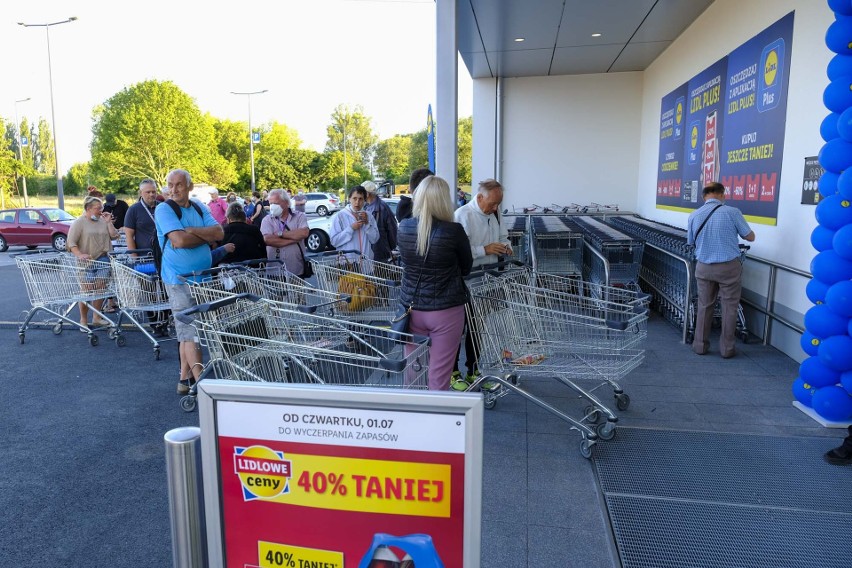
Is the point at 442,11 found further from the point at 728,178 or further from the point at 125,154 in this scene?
the point at 125,154

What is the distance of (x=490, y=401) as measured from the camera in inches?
187

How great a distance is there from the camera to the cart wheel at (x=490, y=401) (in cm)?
474

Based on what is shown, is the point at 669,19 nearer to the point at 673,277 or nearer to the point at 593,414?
the point at 673,277

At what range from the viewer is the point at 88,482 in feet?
12.2

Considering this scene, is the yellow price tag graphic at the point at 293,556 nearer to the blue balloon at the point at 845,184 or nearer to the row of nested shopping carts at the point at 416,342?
the row of nested shopping carts at the point at 416,342

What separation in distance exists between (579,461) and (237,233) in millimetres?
4111

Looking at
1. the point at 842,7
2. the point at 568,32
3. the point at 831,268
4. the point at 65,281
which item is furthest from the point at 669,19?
the point at 65,281

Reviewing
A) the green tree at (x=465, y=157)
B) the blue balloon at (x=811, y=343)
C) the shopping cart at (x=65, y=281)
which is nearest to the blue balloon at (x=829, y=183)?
the blue balloon at (x=811, y=343)

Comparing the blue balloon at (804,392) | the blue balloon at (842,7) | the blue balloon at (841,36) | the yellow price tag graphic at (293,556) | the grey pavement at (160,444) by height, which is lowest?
the grey pavement at (160,444)

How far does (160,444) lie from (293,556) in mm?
3121

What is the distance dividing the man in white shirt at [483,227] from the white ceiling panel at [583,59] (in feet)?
27.7

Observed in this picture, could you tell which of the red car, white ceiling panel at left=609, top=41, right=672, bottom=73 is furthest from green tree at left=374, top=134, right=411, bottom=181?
white ceiling panel at left=609, top=41, right=672, bottom=73

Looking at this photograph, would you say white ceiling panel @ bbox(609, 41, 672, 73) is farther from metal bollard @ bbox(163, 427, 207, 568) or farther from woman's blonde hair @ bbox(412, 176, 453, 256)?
metal bollard @ bbox(163, 427, 207, 568)

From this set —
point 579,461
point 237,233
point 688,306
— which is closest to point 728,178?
point 688,306
